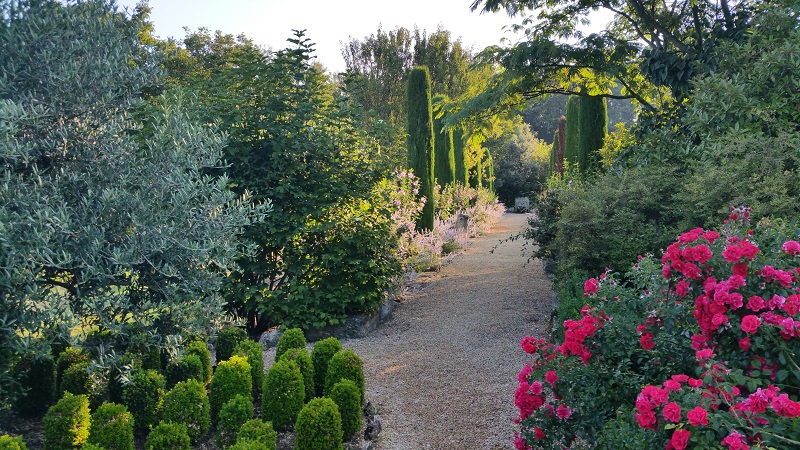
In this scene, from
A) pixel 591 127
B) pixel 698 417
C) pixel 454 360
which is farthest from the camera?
pixel 591 127

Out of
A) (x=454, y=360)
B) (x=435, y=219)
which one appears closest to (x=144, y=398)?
(x=454, y=360)

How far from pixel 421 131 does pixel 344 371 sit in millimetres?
9027

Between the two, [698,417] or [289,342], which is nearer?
[698,417]

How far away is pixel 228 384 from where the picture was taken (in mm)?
3344

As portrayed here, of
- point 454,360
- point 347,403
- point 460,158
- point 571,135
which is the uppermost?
point 571,135

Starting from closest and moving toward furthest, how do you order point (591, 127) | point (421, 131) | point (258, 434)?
point (258, 434) → point (591, 127) → point (421, 131)

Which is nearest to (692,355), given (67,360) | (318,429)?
(318,429)

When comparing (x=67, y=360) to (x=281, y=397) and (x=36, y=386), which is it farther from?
(x=281, y=397)

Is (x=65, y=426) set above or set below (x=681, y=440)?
below

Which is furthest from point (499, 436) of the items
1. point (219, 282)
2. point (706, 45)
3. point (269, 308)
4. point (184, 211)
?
point (706, 45)

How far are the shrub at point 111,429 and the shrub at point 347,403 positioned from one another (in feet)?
3.64

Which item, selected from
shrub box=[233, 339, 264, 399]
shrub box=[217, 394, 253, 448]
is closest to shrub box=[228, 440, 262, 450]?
shrub box=[217, 394, 253, 448]

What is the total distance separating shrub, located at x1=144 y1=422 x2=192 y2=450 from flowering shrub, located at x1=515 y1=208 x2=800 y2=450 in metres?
1.66

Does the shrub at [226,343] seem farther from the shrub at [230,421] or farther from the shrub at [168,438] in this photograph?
the shrub at [168,438]
